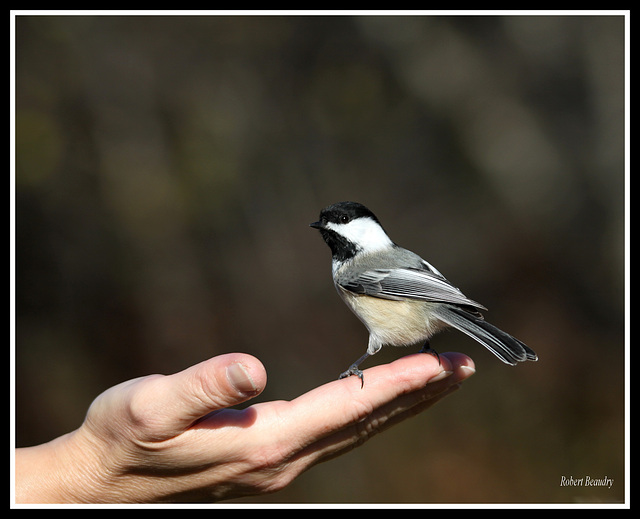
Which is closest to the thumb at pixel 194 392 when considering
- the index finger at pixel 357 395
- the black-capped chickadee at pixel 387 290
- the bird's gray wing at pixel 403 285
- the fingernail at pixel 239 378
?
the fingernail at pixel 239 378

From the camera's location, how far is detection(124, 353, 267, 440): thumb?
42.8 inches

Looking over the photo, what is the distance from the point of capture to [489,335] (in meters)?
1.35

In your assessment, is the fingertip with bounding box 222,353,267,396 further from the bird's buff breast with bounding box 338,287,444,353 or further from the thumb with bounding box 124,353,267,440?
the bird's buff breast with bounding box 338,287,444,353

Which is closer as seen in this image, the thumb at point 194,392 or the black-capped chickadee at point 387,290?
the thumb at point 194,392

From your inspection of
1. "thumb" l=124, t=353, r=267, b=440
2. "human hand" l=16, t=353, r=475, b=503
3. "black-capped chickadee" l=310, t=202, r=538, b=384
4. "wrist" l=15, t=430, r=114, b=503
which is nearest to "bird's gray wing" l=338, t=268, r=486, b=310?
"black-capped chickadee" l=310, t=202, r=538, b=384

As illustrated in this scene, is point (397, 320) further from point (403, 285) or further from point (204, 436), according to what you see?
point (204, 436)

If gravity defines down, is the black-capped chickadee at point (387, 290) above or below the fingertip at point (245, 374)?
above

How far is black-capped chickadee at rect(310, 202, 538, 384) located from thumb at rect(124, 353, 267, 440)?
0.37m

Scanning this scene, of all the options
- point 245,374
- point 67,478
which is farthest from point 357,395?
point 67,478

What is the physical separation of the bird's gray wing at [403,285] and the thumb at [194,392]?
0.54m

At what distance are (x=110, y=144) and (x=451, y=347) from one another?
2474 mm

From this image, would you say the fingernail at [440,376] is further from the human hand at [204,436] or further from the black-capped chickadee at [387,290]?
the black-capped chickadee at [387,290]

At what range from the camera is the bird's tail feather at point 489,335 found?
1301 millimetres

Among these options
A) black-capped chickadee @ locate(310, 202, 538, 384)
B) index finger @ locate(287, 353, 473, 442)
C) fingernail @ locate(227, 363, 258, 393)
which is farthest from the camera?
black-capped chickadee @ locate(310, 202, 538, 384)
